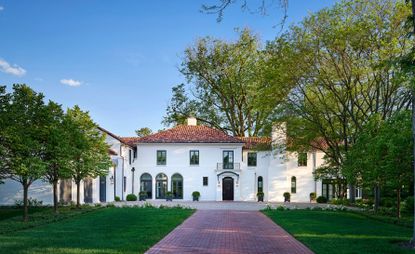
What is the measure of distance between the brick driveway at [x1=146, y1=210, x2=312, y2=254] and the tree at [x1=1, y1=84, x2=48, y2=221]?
22.3ft

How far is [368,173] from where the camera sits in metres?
23.6

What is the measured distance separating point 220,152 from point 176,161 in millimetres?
4382

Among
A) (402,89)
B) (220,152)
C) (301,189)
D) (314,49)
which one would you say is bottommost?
(301,189)

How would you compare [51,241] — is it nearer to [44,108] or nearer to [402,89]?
[44,108]

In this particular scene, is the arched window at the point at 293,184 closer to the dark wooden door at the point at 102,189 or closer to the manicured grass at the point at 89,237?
the dark wooden door at the point at 102,189

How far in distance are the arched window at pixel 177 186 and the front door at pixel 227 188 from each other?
4.14 m

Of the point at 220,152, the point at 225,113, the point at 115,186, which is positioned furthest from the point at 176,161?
the point at 225,113

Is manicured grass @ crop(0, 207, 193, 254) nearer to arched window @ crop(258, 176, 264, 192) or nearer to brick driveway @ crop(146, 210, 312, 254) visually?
brick driveway @ crop(146, 210, 312, 254)

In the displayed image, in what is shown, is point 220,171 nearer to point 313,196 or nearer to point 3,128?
point 313,196

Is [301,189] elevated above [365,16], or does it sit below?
below

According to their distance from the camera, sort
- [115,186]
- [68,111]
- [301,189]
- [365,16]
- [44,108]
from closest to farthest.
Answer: [44,108]
[365,16]
[68,111]
[115,186]
[301,189]

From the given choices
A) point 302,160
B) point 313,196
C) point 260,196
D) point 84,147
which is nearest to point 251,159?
point 260,196

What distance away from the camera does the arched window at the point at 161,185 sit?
4597 centimetres

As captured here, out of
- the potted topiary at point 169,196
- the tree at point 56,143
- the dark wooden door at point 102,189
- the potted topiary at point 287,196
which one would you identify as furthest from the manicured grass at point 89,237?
the potted topiary at point 287,196
